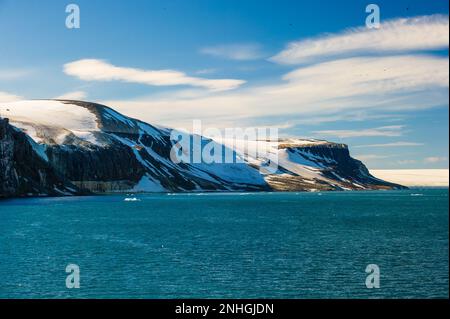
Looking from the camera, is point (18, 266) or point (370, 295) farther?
point (18, 266)

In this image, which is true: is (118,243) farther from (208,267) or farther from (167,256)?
(208,267)

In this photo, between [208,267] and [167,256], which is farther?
[167,256]

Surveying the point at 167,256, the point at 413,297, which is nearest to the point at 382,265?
the point at 413,297
